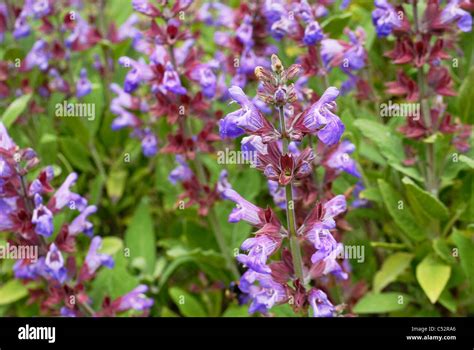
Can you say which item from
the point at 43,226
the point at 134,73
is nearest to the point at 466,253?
the point at 134,73

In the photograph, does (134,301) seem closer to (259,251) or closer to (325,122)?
(259,251)

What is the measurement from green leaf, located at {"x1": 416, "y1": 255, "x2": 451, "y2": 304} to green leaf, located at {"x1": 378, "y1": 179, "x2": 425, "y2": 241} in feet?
0.33

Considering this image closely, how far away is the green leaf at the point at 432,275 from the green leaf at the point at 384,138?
0.38 metres

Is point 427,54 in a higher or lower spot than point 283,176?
higher

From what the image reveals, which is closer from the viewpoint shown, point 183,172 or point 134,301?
point 134,301

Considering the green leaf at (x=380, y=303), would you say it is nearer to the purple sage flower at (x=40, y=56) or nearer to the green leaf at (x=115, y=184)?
the green leaf at (x=115, y=184)

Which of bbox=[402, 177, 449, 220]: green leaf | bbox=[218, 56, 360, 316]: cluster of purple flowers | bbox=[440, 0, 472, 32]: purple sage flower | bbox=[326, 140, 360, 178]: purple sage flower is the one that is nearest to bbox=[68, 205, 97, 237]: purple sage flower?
bbox=[218, 56, 360, 316]: cluster of purple flowers

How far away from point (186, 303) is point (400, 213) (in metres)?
0.88

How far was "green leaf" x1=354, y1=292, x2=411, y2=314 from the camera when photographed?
9.03 feet

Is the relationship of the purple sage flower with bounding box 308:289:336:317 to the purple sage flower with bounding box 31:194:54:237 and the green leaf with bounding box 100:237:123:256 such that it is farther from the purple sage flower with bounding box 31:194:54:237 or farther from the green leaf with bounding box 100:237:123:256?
the green leaf with bounding box 100:237:123:256

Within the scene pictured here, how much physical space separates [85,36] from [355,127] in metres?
1.47

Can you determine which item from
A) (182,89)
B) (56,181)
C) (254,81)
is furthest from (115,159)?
(182,89)

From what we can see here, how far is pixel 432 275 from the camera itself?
2.66 meters
